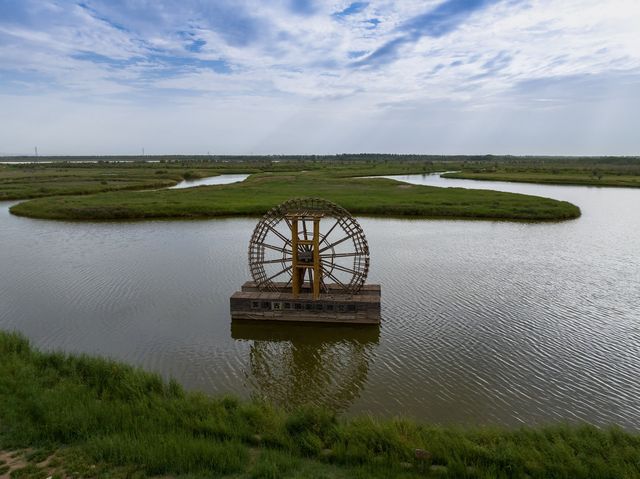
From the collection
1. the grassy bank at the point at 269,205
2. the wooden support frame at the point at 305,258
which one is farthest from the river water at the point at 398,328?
the grassy bank at the point at 269,205

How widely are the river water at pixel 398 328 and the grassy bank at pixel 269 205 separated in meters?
11.4

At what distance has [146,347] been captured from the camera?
626 inches

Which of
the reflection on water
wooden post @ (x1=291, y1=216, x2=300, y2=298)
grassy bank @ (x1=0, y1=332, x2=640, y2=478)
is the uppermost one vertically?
wooden post @ (x1=291, y1=216, x2=300, y2=298)

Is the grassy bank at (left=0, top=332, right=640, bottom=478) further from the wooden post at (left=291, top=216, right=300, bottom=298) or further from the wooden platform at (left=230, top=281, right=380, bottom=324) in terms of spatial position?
the wooden post at (left=291, top=216, right=300, bottom=298)

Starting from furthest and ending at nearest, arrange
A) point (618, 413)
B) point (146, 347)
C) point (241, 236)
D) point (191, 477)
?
point (241, 236) → point (146, 347) → point (618, 413) → point (191, 477)

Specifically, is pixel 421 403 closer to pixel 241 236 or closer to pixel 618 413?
pixel 618 413

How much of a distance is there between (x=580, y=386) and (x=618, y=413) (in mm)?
1402

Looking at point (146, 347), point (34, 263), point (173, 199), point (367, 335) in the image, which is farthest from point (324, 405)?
point (173, 199)

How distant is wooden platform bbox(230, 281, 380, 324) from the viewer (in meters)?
17.7

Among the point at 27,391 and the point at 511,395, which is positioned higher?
the point at 27,391

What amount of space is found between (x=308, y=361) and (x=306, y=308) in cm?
315

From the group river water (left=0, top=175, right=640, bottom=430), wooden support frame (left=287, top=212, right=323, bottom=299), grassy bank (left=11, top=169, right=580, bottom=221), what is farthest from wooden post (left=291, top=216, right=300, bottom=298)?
grassy bank (left=11, top=169, right=580, bottom=221)

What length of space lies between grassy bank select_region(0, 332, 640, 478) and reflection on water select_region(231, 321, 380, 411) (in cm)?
227

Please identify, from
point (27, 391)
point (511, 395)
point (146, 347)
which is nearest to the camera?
point (27, 391)
